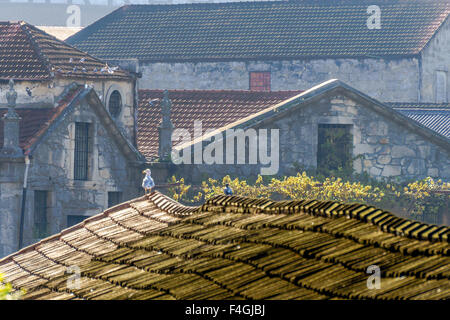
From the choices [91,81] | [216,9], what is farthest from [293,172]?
[216,9]

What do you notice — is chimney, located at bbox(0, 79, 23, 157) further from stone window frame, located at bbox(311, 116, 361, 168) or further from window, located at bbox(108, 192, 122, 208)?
stone window frame, located at bbox(311, 116, 361, 168)

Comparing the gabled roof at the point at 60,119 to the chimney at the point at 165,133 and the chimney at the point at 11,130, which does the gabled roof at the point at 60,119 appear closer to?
the chimney at the point at 11,130

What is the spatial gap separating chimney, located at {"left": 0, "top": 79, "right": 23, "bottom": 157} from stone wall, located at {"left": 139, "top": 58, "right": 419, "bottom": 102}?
2025cm

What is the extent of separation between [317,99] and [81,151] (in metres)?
5.81

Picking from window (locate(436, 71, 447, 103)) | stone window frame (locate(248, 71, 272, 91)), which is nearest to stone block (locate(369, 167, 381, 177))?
stone window frame (locate(248, 71, 272, 91))

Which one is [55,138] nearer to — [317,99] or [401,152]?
[317,99]

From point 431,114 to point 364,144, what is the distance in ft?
48.6

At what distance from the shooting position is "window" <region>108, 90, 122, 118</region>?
2995 cm

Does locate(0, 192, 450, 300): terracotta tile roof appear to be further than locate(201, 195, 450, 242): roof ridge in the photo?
No

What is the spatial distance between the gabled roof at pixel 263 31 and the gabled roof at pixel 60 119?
57.5ft

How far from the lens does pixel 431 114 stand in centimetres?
4109

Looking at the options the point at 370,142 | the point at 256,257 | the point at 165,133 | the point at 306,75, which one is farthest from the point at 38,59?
the point at 256,257

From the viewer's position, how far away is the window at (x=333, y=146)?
26.8m
